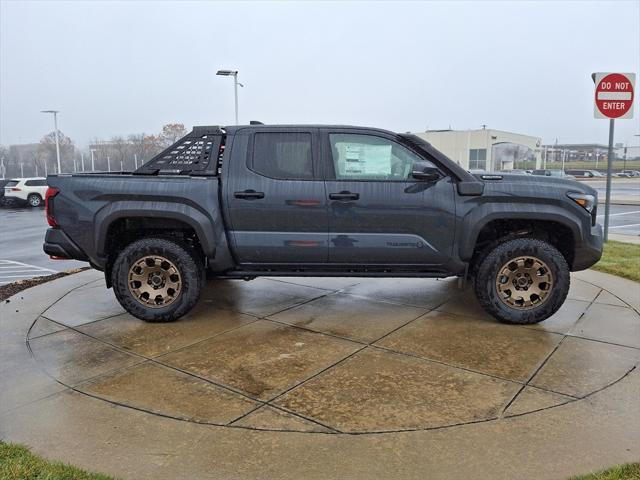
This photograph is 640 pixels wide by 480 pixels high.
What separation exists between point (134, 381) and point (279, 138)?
2.47m

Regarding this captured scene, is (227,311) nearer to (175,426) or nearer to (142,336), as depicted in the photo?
(142,336)

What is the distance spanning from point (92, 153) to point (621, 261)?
72.1 meters

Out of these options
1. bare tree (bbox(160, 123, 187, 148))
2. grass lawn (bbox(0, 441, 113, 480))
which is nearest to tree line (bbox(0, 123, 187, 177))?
bare tree (bbox(160, 123, 187, 148))

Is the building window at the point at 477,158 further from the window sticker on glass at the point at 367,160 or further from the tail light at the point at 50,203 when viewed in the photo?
the tail light at the point at 50,203

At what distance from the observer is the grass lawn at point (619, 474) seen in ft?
7.83

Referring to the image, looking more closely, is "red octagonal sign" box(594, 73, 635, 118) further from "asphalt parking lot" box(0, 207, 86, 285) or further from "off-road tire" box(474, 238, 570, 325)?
"asphalt parking lot" box(0, 207, 86, 285)

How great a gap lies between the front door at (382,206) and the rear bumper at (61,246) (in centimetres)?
238

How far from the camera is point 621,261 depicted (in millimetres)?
7492

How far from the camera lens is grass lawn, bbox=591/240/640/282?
670cm

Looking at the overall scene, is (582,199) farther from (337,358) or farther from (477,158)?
(477,158)

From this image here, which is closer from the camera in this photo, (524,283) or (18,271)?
(524,283)

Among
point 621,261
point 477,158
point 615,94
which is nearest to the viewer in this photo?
point 621,261

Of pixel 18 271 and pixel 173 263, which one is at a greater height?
pixel 173 263

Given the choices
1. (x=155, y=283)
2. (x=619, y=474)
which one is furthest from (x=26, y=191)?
(x=619, y=474)
